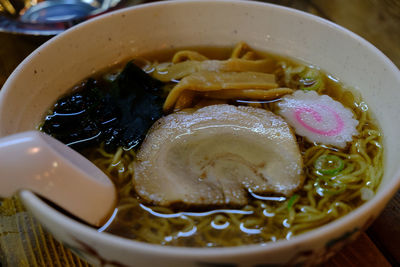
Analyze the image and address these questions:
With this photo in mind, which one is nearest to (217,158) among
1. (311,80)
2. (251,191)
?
(251,191)

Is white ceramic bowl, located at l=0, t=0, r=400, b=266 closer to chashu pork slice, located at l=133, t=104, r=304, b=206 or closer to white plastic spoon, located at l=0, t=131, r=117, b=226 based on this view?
white plastic spoon, located at l=0, t=131, r=117, b=226

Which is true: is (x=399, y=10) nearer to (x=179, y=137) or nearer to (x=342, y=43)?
(x=342, y=43)

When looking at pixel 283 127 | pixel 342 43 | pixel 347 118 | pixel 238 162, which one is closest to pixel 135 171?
pixel 238 162

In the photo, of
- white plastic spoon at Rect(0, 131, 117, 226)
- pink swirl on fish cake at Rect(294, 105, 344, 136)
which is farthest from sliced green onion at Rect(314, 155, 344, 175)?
white plastic spoon at Rect(0, 131, 117, 226)

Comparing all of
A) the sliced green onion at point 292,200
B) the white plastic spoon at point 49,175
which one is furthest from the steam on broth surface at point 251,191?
the white plastic spoon at point 49,175

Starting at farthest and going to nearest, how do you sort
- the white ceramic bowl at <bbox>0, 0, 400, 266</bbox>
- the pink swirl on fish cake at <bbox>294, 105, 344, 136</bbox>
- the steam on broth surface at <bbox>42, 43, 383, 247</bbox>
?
1. the pink swirl on fish cake at <bbox>294, 105, 344, 136</bbox>
2. the steam on broth surface at <bbox>42, 43, 383, 247</bbox>
3. the white ceramic bowl at <bbox>0, 0, 400, 266</bbox>

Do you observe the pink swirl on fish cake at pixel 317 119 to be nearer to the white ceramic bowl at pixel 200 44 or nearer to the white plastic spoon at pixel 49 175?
the white ceramic bowl at pixel 200 44
